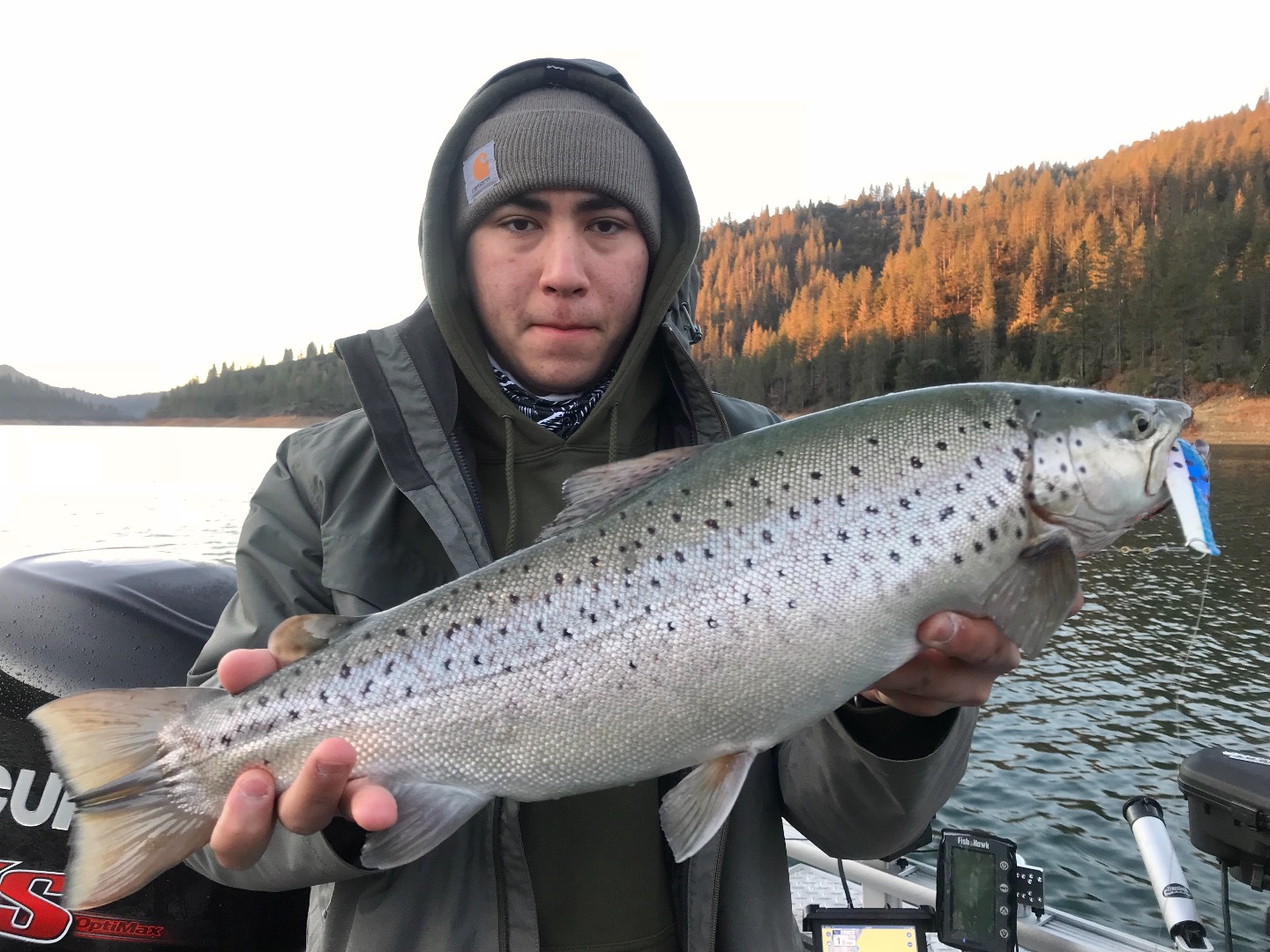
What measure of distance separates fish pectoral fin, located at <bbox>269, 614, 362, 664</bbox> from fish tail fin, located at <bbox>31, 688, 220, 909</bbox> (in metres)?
0.23

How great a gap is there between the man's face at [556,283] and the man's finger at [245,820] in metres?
1.35

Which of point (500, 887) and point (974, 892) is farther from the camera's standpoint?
point (974, 892)

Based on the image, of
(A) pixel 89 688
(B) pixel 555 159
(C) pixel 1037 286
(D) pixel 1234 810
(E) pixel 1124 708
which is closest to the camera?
(B) pixel 555 159

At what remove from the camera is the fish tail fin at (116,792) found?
1950 millimetres

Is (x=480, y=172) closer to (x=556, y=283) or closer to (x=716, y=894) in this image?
(x=556, y=283)

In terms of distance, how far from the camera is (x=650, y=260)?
2830mm

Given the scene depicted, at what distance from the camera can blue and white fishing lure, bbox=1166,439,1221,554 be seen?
1989 mm

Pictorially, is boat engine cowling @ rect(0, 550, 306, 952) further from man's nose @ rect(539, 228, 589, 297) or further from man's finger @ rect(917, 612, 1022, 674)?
man's finger @ rect(917, 612, 1022, 674)

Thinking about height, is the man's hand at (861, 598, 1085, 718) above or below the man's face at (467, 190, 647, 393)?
below

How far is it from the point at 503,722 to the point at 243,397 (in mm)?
131629

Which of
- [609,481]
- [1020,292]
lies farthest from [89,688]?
[1020,292]

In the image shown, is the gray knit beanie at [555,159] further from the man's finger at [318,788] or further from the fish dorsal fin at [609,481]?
the man's finger at [318,788]

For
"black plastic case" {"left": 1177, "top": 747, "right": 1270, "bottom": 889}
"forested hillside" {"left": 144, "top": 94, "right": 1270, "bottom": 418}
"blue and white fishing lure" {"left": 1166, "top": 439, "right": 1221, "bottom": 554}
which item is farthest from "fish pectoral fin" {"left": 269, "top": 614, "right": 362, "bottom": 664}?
"forested hillside" {"left": 144, "top": 94, "right": 1270, "bottom": 418}

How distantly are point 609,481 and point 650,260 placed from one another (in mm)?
967
